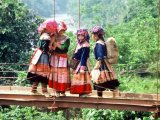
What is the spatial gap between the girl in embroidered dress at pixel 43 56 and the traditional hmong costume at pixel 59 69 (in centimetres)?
7

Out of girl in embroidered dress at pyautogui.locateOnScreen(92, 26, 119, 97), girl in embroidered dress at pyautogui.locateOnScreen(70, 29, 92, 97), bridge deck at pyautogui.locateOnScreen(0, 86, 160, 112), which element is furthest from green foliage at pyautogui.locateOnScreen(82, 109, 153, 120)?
girl in embroidered dress at pyautogui.locateOnScreen(70, 29, 92, 97)

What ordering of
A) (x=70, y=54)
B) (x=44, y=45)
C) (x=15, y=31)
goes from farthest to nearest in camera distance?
1. (x=15, y=31)
2. (x=70, y=54)
3. (x=44, y=45)

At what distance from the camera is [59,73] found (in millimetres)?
5277

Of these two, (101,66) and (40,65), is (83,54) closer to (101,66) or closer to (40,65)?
(101,66)

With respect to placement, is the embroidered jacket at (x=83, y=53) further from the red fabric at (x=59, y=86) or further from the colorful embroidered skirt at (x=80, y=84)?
the red fabric at (x=59, y=86)

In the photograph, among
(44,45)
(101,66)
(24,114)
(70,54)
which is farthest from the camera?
(70,54)

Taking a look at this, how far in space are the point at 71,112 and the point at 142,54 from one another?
3480 mm

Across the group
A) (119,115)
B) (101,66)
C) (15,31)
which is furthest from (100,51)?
(15,31)

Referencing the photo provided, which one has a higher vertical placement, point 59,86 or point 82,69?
point 82,69

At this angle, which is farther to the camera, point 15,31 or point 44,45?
point 15,31

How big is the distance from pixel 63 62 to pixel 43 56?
23cm

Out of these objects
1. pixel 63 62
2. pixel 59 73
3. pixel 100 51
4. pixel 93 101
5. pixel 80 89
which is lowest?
pixel 93 101

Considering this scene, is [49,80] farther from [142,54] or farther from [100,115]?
[142,54]

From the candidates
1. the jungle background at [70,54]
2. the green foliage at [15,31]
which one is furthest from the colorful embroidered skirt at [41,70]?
the green foliage at [15,31]
